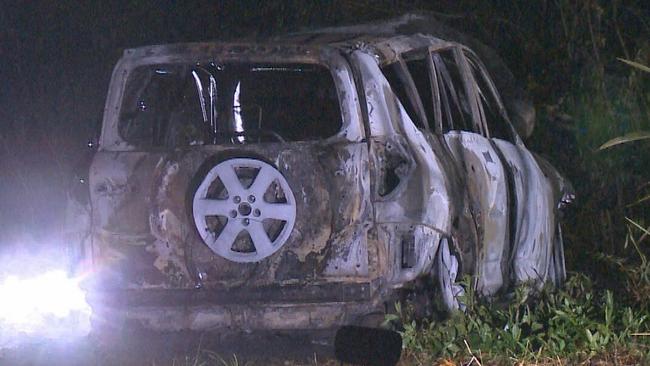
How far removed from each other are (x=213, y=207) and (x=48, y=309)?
148 centimetres

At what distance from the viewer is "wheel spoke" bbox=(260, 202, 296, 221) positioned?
19.2ft

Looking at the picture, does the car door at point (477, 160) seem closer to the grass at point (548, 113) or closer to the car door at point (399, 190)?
the grass at point (548, 113)

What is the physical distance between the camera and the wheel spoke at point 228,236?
589 cm

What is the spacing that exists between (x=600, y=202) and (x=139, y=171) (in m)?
4.31

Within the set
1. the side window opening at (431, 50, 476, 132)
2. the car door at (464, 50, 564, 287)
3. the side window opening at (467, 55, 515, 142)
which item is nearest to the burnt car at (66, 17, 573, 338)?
the side window opening at (431, 50, 476, 132)

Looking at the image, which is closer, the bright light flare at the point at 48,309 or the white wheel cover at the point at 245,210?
the white wheel cover at the point at 245,210

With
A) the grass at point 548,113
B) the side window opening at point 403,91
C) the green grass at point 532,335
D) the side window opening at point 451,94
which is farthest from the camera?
the grass at point 548,113

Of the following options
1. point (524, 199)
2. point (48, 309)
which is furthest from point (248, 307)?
point (524, 199)

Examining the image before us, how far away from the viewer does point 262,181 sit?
5.86 meters

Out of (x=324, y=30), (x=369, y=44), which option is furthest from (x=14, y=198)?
(x=369, y=44)

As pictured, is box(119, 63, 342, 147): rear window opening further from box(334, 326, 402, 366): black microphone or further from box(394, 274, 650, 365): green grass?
box(394, 274, 650, 365): green grass

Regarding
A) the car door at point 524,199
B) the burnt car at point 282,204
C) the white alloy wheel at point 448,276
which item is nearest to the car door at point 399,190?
the burnt car at point 282,204

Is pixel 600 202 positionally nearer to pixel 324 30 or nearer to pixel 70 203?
pixel 324 30

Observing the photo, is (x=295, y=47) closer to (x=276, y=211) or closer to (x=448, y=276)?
(x=276, y=211)
